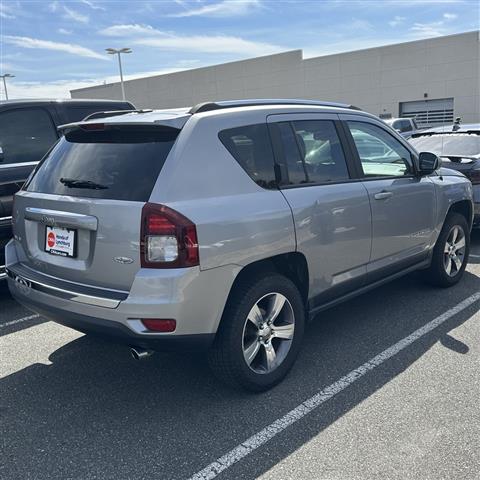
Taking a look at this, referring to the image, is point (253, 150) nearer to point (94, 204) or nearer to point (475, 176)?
point (94, 204)

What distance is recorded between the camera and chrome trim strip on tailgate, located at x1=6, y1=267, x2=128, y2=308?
9.39 ft

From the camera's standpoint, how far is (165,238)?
9.09ft

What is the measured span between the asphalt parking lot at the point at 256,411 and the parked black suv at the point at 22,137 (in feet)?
4.59

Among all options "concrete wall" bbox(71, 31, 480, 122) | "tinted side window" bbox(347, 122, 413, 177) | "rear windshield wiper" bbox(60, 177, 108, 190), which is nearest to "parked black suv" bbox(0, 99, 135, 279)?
"rear windshield wiper" bbox(60, 177, 108, 190)

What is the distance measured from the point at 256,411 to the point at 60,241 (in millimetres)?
1594

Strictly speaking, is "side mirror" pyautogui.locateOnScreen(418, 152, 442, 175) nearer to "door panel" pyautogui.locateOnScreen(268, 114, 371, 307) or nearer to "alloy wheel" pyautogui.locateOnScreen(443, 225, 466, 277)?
"alloy wheel" pyautogui.locateOnScreen(443, 225, 466, 277)

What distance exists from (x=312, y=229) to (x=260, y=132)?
74 centimetres

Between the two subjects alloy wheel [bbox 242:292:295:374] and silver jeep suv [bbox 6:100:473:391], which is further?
alloy wheel [bbox 242:292:295:374]

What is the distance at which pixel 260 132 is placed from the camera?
11.2ft

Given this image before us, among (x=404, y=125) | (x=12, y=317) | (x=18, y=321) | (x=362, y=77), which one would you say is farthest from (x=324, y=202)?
(x=362, y=77)

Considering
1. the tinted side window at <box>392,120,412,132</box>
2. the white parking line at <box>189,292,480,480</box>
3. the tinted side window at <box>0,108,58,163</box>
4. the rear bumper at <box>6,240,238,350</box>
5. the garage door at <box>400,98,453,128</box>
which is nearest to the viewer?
the white parking line at <box>189,292,480,480</box>

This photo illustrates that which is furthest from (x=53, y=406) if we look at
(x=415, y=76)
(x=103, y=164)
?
(x=415, y=76)

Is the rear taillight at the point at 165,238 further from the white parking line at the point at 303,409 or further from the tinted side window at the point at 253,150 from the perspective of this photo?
the white parking line at the point at 303,409

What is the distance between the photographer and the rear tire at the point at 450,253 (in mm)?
5156
